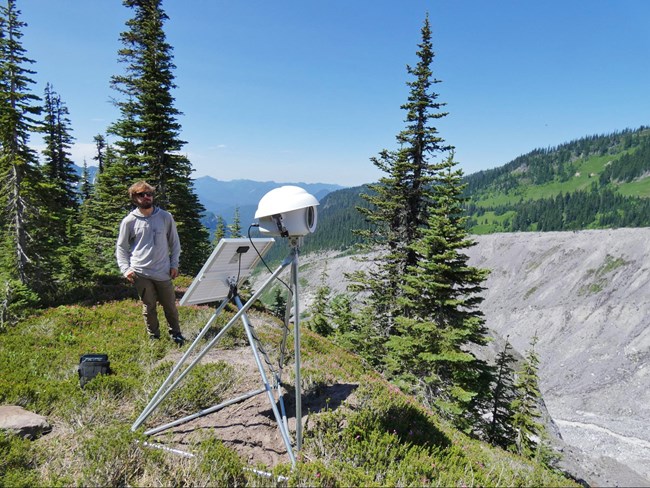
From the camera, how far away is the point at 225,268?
4.62 meters

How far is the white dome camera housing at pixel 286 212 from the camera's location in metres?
3.45

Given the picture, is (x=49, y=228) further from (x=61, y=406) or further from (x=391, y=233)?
(x=391, y=233)

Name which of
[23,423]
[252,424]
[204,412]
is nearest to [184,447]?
[204,412]

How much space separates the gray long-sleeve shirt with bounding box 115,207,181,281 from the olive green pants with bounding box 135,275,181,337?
16 centimetres

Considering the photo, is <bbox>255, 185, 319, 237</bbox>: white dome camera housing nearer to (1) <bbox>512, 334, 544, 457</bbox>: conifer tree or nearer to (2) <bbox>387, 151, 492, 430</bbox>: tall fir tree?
(2) <bbox>387, 151, 492, 430</bbox>: tall fir tree

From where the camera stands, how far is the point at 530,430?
48.5ft

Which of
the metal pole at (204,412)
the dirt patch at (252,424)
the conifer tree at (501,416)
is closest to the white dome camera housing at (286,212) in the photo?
the dirt patch at (252,424)

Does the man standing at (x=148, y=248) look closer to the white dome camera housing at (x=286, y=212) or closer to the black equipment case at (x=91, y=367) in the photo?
the black equipment case at (x=91, y=367)

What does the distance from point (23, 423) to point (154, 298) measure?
9.07ft

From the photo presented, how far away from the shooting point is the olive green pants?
250 inches

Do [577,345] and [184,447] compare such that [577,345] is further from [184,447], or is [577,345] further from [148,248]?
[184,447]

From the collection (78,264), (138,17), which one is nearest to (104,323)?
(78,264)

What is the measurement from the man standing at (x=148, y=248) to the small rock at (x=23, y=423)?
2321 mm

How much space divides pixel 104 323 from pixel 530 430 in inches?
653
